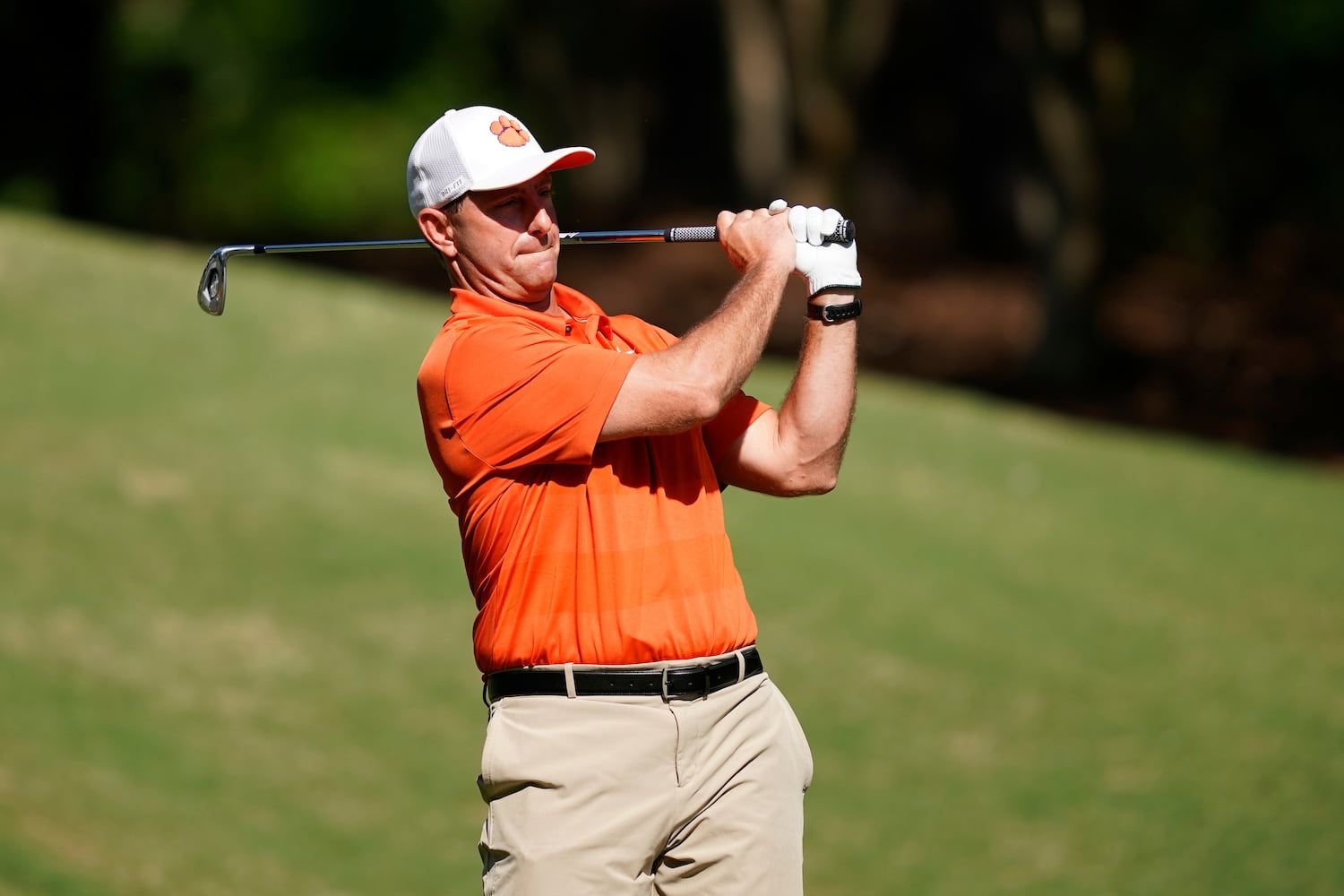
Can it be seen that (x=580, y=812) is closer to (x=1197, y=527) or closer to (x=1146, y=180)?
(x=1197, y=527)

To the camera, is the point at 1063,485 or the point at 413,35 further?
the point at 413,35

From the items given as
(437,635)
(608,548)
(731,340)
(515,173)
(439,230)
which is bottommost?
(437,635)

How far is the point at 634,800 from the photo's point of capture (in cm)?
314

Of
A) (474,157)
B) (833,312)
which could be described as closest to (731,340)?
(833,312)

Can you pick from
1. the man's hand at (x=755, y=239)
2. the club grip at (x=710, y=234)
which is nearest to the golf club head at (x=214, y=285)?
the club grip at (x=710, y=234)

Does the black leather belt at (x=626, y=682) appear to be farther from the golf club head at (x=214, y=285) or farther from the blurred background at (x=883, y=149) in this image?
the blurred background at (x=883, y=149)

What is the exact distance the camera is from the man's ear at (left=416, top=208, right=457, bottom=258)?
3377 millimetres

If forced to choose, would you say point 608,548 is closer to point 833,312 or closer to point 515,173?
point 833,312

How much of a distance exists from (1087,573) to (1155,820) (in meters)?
2.83

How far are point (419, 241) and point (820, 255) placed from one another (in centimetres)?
88

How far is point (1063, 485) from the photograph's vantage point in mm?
11406

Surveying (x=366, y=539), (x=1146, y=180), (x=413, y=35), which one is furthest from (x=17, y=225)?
(x=413, y=35)

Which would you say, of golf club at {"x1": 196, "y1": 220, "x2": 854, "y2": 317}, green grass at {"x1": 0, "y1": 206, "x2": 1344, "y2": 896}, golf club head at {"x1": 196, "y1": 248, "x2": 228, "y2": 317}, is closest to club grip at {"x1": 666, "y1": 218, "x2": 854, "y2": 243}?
golf club at {"x1": 196, "y1": 220, "x2": 854, "y2": 317}

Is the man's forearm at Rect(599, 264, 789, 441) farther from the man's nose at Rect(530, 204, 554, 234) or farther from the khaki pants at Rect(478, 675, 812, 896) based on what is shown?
the khaki pants at Rect(478, 675, 812, 896)
